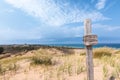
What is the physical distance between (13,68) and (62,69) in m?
3.01

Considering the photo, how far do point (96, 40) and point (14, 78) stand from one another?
5.41 meters

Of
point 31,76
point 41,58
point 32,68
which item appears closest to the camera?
point 31,76

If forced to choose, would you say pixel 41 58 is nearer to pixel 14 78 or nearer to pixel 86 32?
pixel 14 78

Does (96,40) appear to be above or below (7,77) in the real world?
above

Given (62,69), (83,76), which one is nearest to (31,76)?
(62,69)

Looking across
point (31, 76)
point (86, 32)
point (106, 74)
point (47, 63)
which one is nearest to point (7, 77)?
point (31, 76)

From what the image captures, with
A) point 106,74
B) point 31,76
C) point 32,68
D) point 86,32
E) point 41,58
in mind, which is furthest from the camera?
point 41,58

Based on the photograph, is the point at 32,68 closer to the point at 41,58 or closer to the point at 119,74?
the point at 41,58

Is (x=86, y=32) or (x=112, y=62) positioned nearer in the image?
(x=86, y=32)

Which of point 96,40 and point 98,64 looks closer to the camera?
point 96,40

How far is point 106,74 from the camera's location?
11.7 metres

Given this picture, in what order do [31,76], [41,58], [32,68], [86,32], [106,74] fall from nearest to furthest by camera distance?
[86,32] < [106,74] < [31,76] < [32,68] < [41,58]

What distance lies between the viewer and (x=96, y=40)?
8805 mm

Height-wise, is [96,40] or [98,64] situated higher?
[96,40]
